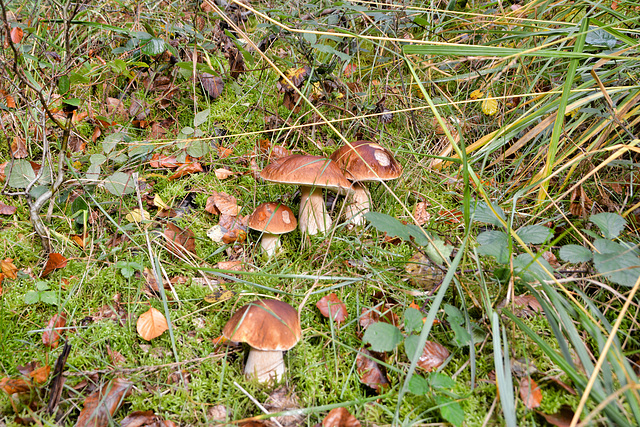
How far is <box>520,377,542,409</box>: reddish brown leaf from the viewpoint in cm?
139

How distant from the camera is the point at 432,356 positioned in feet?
5.20

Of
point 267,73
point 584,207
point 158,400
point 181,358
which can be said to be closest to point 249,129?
point 267,73

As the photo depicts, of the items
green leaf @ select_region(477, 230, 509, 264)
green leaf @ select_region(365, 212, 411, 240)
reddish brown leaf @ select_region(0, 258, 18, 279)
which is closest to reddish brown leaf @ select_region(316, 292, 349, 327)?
green leaf @ select_region(365, 212, 411, 240)

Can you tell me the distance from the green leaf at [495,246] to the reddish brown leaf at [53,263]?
2.14 meters

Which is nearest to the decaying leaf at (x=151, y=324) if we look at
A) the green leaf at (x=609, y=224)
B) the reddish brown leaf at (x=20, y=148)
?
the reddish brown leaf at (x=20, y=148)

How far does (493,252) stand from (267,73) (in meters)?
2.68

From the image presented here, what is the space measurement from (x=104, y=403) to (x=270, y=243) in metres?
1.15

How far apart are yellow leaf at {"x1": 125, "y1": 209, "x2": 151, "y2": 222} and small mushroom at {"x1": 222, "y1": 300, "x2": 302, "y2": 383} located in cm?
112

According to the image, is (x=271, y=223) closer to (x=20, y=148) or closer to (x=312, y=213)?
(x=312, y=213)

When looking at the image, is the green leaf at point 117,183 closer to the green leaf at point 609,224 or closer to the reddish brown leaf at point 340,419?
the reddish brown leaf at point 340,419

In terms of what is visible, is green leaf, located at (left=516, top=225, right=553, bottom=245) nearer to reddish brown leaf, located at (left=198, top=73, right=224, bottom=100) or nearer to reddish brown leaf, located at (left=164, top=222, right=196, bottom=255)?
reddish brown leaf, located at (left=164, top=222, right=196, bottom=255)

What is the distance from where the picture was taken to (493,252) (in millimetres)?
1582

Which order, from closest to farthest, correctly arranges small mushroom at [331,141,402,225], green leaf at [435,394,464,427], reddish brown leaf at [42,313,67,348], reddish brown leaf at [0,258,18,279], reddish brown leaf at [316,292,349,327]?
green leaf at [435,394,464,427] → reddish brown leaf at [42,313,67,348] → reddish brown leaf at [316,292,349,327] → reddish brown leaf at [0,258,18,279] → small mushroom at [331,141,402,225]

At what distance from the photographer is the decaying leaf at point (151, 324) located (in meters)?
1.67
